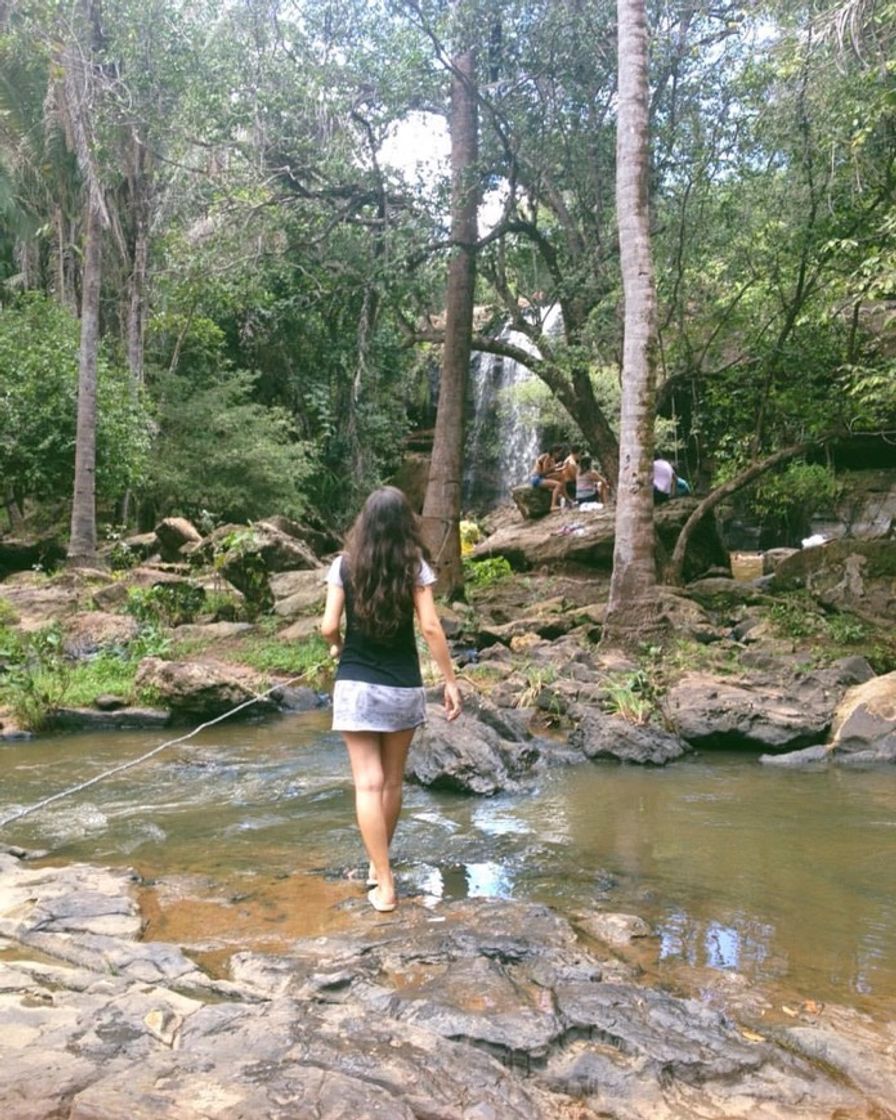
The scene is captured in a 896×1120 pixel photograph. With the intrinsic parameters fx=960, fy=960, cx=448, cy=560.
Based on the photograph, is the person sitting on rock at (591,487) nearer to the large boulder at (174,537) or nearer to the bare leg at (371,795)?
the large boulder at (174,537)

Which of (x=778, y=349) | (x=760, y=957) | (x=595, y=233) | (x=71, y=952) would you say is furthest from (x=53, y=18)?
(x=760, y=957)

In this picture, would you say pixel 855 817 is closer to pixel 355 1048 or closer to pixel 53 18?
pixel 355 1048

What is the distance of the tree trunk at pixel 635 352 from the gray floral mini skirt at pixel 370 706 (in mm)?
6870

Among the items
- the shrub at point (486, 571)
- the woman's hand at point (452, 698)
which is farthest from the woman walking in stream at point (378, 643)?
the shrub at point (486, 571)

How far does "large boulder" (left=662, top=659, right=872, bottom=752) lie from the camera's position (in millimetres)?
8227

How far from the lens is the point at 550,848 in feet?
18.1

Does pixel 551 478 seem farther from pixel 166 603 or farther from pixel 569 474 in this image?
pixel 166 603

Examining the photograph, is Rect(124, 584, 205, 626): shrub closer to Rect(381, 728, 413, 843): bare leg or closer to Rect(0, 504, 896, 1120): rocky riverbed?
Rect(0, 504, 896, 1120): rocky riverbed

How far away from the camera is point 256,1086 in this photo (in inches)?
99.3

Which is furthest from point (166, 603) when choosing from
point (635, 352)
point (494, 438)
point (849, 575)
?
point (494, 438)

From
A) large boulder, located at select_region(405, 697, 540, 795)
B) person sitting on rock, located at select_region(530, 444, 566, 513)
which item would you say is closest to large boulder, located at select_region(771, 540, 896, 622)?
person sitting on rock, located at select_region(530, 444, 566, 513)

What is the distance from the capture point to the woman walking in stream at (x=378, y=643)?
438cm

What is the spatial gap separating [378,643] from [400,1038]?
6.04 feet

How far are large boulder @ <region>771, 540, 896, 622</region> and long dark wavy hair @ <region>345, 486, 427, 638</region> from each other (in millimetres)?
9566
